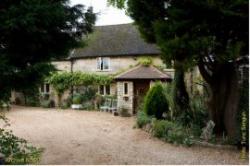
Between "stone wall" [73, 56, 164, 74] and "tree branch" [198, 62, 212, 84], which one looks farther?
"stone wall" [73, 56, 164, 74]

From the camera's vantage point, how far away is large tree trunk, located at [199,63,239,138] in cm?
1395

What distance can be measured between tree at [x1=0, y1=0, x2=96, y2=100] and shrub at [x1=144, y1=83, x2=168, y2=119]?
9.61 metres

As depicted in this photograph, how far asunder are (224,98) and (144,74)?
1453 centimetres

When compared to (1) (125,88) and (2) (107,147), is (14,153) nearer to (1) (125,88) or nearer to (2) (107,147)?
(2) (107,147)

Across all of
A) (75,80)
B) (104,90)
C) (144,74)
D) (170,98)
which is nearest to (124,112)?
(144,74)

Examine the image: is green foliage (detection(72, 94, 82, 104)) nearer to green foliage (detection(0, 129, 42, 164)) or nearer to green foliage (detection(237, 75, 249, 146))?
green foliage (detection(237, 75, 249, 146))

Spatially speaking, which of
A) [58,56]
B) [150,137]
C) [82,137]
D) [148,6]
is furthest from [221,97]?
[58,56]

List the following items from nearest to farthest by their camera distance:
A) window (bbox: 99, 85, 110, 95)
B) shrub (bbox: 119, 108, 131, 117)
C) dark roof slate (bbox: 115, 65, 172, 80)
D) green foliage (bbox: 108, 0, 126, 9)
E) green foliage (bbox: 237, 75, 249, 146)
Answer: green foliage (bbox: 237, 75, 249, 146)
green foliage (bbox: 108, 0, 126, 9)
shrub (bbox: 119, 108, 131, 117)
dark roof slate (bbox: 115, 65, 172, 80)
window (bbox: 99, 85, 110, 95)

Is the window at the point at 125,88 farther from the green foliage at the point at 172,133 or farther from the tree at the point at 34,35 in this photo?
the tree at the point at 34,35

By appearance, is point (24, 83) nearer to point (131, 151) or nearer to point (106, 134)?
point (131, 151)

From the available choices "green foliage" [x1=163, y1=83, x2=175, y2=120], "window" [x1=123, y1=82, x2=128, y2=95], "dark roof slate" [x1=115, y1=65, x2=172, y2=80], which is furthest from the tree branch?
"window" [x1=123, y1=82, x2=128, y2=95]

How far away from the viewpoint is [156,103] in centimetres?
2000

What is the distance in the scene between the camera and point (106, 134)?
59.0 feet

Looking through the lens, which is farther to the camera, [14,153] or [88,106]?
[88,106]
